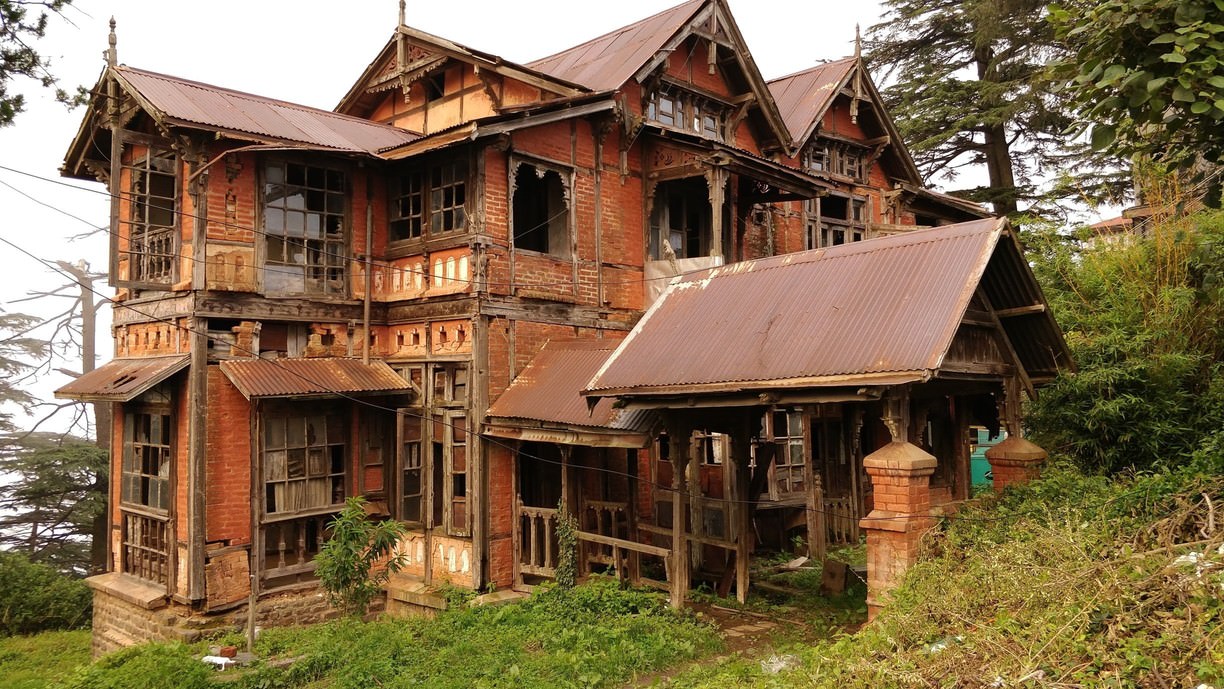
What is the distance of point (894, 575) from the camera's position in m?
7.64

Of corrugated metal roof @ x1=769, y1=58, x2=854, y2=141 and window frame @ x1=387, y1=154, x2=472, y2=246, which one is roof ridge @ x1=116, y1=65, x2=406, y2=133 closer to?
window frame @ x1=387, y1=154, x2=472, y2=246

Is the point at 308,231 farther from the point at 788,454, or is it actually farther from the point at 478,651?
the point at 788,454

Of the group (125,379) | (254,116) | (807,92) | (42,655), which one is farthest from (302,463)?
(807,92)

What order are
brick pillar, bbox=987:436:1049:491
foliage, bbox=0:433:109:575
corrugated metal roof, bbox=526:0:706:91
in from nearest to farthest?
brick pillar, bbox=987:436:1049:491, corrugated metal roof, bbox=526:0:706:91, foliage, bbox=0:433:109:575

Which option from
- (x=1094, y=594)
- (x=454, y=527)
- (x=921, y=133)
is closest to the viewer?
(x=1094, y=594)

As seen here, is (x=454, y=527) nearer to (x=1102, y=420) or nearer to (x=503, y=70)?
(x=503, y=70)

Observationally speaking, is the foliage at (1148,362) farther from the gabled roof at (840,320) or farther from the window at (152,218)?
the window at (152,218)

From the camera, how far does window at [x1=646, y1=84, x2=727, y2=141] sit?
50.8 feet

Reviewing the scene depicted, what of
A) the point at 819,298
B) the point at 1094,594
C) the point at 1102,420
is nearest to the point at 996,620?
the point at 1094,594

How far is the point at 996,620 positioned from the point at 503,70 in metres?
10.8

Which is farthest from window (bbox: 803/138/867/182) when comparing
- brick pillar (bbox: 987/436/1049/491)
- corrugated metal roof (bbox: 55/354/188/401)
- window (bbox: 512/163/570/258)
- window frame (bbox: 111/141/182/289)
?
corrugated metal roof (bbox: 55/354/188/401)

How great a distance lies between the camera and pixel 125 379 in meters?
12.1

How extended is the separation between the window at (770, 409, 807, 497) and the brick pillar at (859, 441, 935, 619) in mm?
8307

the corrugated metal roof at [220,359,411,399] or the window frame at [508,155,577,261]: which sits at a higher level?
the window frame at [508,155,577,261]
